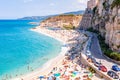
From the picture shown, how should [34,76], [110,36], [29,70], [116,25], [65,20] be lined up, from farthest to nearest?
[65,20] → [110,36] → [116,25] → [29,70] → [34,76]

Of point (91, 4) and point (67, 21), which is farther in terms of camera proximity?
point (67, 21)

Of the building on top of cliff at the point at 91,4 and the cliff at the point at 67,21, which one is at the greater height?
the building on top of cliff at the point at 91,4

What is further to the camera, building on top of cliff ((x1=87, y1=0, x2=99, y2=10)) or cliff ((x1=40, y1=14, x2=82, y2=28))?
cliff ((x1=40, y1=14, x2=82, y2=28))

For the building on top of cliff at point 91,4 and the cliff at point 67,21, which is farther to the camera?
the cliff at point 67,21

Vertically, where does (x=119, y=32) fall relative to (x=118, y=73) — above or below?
above

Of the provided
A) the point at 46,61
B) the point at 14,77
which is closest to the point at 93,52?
the point at 46,61

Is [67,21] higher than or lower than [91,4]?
lower

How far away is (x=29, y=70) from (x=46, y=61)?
22.8ft

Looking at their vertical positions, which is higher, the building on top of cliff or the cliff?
the building on top of cliff

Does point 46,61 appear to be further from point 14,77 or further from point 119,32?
point 119,32

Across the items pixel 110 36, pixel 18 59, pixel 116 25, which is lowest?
pixel 18 59

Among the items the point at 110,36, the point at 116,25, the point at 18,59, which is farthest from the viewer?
the point at 18,59

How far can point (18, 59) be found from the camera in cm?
4912

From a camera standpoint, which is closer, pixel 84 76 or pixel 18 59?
pixel 84 76
